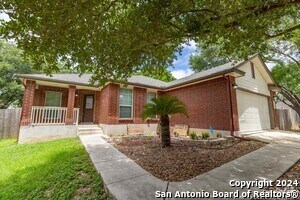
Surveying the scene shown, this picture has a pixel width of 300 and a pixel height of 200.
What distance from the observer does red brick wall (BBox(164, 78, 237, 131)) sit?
860 centimetres

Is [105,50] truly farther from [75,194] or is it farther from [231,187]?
[231,187]

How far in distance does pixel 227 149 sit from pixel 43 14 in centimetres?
708

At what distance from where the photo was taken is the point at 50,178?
4121 millimetres

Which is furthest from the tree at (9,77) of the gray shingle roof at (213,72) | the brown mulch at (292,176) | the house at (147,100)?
the brown mulch at (292,176)

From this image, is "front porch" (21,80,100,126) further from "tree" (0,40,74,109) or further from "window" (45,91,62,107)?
"tree" (0,40,74,109)

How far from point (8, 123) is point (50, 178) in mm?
10251

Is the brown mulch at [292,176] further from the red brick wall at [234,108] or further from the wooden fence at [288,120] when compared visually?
the wooden fence at [288,120]

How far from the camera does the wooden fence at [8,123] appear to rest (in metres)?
10.8

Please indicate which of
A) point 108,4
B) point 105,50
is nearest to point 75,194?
point 105,50

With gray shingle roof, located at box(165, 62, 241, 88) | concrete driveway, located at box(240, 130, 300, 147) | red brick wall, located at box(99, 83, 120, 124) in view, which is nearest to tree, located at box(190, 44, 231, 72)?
gray shingle roof, located at box(165, 62, 241, 88)

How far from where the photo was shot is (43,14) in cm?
330

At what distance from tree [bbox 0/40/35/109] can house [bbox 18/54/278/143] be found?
10027mm

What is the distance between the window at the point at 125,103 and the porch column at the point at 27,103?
5453mm

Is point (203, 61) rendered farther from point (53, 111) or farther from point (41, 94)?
point (41, 94)
